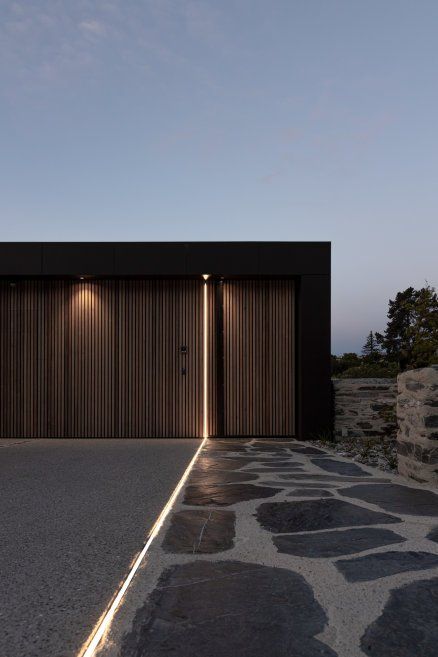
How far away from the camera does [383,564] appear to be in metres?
2.61

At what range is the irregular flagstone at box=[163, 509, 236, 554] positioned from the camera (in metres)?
2.89

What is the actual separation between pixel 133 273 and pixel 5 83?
5.91 metres

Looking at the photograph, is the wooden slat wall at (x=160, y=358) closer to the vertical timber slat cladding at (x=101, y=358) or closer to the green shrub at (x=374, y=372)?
the vertical timber slat cladding at (x=101, y=358)

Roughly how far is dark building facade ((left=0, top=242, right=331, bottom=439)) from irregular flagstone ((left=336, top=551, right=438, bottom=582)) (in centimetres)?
598

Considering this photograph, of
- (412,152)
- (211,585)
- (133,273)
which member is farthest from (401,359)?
(412,152)

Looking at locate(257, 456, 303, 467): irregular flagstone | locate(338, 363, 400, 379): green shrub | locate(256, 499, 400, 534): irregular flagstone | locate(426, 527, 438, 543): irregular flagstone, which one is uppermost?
locate(338, 363, 400, 379): green shrub

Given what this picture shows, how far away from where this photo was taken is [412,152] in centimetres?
1362

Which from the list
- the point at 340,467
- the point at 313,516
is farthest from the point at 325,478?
the point at 313,516

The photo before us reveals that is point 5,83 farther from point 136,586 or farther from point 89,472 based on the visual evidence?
point 136,586

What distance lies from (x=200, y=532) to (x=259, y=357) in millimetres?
5821

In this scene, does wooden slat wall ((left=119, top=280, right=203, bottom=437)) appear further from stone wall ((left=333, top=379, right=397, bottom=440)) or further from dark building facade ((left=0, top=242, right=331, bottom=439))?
stone wall ((left=333, top=379, right=397, bottom=440))

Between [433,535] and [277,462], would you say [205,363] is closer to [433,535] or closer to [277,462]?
[277,462]

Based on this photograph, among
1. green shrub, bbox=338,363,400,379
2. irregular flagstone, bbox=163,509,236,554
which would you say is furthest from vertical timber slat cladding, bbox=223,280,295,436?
irregular flagstone, bbox=163,509,236,554

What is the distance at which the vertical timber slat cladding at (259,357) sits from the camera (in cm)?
881
